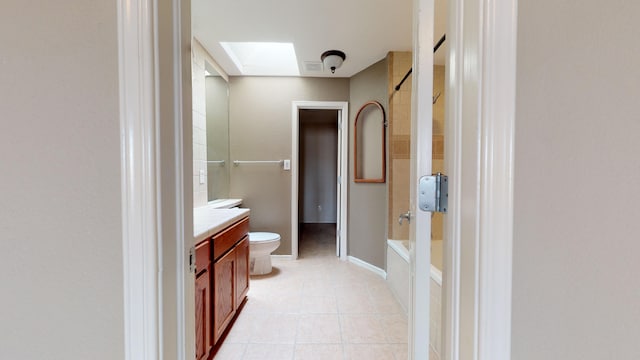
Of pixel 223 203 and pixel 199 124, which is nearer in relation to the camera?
pixel 199 124

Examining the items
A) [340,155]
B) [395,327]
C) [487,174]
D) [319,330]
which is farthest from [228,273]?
[340,155]

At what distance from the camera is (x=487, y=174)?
20.1 inches

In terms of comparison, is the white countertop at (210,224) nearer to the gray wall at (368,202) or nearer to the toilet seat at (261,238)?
the toilet seat at (261,238)

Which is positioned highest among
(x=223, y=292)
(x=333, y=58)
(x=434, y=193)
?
(x=333, y=58)

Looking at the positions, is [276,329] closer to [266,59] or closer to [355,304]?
[355,304]

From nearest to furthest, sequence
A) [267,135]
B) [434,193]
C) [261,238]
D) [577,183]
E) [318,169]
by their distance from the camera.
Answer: [577,183] < [434,193] < [261,238] < [267,135] < [318,169]

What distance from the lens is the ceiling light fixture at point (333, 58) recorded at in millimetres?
2752

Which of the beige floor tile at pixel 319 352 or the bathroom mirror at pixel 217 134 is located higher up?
the bathroom mirror at pixel 217 134

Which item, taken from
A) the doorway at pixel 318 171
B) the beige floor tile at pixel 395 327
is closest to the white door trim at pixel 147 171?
the beige floor tile at pixel 395 327

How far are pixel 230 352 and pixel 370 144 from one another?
8.19 ft

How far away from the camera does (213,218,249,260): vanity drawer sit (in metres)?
1.58

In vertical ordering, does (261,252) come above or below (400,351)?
above

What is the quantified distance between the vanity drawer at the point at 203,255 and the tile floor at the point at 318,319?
0.68 meters

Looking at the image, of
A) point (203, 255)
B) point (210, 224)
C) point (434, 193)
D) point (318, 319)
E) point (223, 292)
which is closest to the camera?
point (434, 193)
